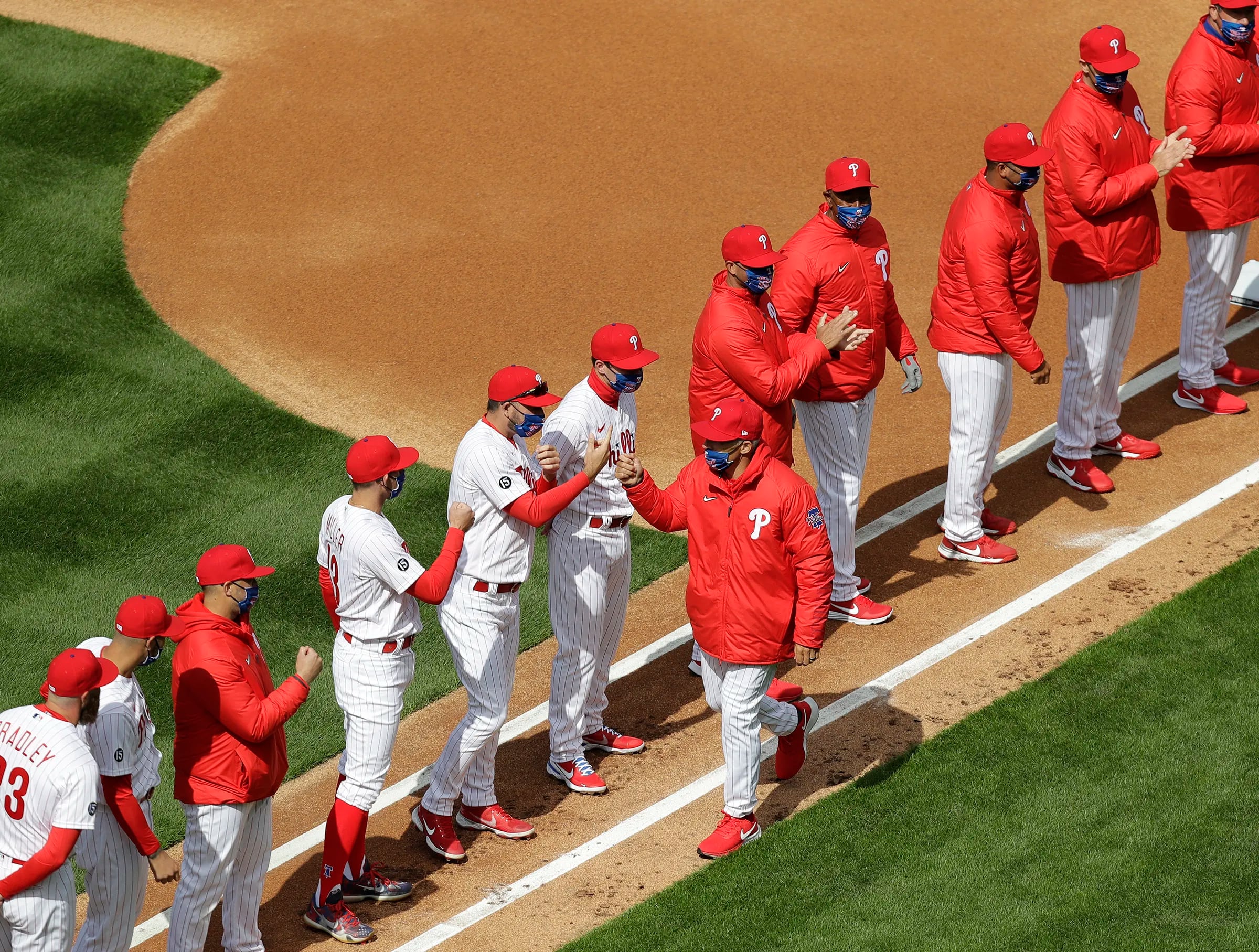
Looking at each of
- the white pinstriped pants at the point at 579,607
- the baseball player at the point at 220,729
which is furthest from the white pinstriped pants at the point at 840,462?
the baseball player at the point at 220,729

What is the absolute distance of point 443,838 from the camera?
653 cm

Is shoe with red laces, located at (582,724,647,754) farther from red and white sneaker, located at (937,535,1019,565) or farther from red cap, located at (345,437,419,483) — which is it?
red and white sneaker, located at (937,535,1019,565)

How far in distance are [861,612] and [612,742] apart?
1.49 meters

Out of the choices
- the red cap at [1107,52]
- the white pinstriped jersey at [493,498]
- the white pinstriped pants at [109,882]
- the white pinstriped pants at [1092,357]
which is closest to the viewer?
the white pinstriped pants at [109,882]

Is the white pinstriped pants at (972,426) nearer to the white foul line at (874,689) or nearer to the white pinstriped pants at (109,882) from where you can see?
the white foul line at (874,689)

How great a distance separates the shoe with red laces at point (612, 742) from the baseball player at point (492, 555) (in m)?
0.73

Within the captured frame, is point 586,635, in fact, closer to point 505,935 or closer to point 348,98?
point 505,935

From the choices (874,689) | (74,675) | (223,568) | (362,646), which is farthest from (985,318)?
(74,675)

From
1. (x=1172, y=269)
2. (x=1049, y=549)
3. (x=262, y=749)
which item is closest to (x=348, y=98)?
(x=1172, y=269)

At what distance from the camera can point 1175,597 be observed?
7.45 meters

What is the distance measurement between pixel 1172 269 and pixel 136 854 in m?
8.25

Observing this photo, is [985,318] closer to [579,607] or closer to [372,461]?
[579,607]

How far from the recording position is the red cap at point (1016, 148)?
7.43 m

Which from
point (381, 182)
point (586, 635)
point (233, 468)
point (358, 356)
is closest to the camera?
point (586, 635)
